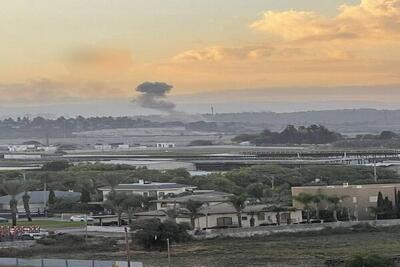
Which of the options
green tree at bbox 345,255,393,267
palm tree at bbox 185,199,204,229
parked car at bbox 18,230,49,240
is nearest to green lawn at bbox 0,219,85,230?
parked car at bbox 18,230,49,240

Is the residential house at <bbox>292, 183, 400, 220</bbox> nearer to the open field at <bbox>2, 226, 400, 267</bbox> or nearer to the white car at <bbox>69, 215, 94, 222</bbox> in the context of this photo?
the open field at <bbox>2, 226, 400, 267</bbox>

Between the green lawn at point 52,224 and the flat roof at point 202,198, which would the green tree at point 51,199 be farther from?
the flat roof at point 202,198

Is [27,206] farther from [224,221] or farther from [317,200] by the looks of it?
[317,200]

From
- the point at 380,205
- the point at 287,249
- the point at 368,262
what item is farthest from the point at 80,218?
the point at 368,262

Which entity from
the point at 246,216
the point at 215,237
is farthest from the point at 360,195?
the point at 215,237

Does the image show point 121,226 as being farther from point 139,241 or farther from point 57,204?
point 57,204
